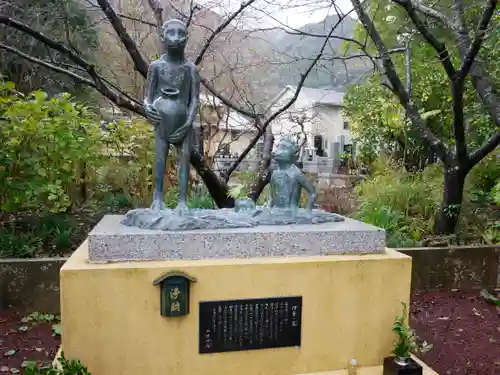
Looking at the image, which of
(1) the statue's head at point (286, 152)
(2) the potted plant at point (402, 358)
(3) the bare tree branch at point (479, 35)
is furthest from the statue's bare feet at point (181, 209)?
(3) the bare tree branch at point (479, 35)

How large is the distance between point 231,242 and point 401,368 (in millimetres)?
1555

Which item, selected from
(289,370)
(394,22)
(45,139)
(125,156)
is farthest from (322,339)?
(394,22)

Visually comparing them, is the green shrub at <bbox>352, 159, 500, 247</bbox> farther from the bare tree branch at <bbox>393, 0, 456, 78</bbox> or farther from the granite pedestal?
the granite pedestal

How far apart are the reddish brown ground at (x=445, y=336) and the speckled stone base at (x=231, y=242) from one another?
1.53m

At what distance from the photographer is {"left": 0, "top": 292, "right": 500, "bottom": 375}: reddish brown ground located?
3973 millimetres

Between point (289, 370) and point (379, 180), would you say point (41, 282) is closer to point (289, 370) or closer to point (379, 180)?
point (289, 370)

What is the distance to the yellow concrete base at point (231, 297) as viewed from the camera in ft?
9.75

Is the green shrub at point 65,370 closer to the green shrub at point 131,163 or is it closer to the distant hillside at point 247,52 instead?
the green shrub at point 131,163

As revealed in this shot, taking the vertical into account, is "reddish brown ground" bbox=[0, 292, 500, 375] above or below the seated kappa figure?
below

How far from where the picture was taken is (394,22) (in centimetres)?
856

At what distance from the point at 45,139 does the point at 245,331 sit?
3.79 m

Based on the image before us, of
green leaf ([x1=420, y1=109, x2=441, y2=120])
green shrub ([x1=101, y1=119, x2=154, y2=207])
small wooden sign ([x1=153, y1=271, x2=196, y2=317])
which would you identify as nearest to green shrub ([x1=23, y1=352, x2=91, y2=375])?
small wooden sign ([x1=153, y1=271, x2=196, y2=317])

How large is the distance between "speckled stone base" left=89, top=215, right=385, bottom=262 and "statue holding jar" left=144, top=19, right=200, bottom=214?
1.25 feet

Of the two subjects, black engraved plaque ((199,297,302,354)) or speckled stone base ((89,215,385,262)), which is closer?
speckled stone base ((89,215,385,262))
